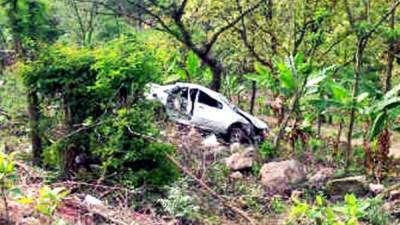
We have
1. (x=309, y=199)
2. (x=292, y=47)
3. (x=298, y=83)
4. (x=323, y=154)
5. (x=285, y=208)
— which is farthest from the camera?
(x=292, y=47)

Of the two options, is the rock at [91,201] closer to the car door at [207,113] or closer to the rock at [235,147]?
the rock at [235,147]

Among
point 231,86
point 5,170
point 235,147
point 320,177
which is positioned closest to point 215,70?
point 235,147

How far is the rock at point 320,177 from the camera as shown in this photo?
10438mm

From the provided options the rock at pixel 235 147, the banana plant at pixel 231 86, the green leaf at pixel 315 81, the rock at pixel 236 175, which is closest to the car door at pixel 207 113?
the rock at pixel 235 147

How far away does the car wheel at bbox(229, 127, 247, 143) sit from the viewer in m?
13.9

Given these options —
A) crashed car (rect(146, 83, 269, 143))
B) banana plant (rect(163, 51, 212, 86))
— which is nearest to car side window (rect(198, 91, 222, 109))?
crashed car (rect(146, 83, 269, 143))

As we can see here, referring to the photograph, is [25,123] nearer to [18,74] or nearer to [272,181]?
[18,74]

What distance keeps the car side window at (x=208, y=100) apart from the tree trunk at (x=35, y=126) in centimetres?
567

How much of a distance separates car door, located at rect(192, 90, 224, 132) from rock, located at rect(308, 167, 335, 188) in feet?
11.1

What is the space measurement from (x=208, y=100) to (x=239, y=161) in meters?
3.49

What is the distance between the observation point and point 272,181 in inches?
400

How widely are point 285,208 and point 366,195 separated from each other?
171 cm

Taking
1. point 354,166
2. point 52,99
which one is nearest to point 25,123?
point 52,99

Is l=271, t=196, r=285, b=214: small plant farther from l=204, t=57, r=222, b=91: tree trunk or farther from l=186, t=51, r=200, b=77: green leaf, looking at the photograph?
l=186, t=51, r=200, b=77: green leaf
